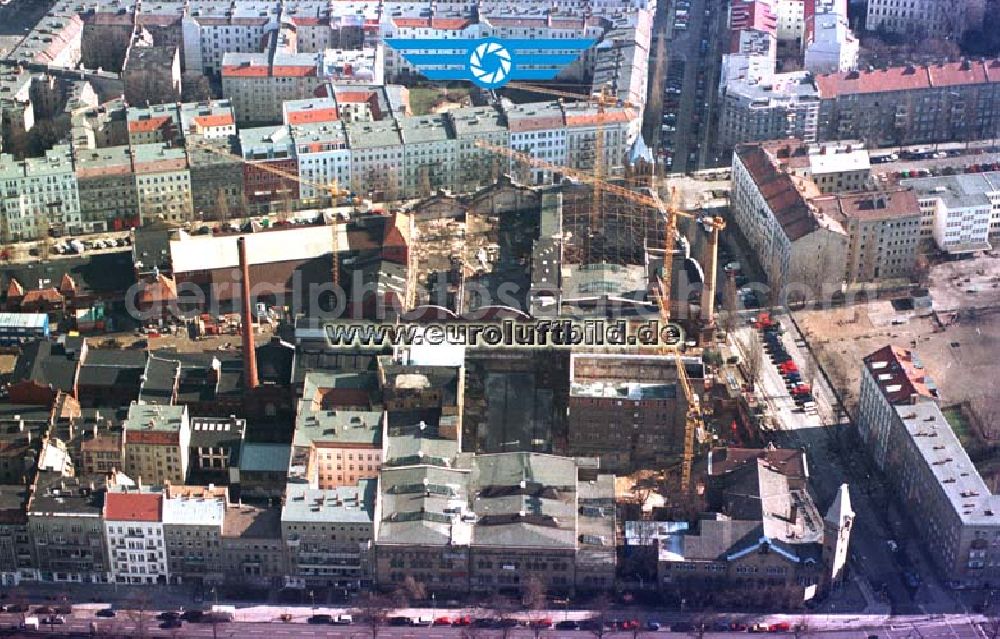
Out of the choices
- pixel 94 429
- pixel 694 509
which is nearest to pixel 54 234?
pixel 94 429

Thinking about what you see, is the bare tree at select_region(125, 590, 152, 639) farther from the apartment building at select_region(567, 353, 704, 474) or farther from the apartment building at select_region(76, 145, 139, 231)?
the apartment building at select_region(76, 145, 139, 231)

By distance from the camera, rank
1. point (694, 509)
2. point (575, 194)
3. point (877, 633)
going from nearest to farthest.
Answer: point (877, 633) → point (694, 509) → point (575, 194)

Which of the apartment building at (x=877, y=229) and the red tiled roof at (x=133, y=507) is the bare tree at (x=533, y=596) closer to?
the red tiled roof at (x=133, y=507)

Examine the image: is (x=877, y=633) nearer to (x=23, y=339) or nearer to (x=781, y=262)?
(x=781, y=262)

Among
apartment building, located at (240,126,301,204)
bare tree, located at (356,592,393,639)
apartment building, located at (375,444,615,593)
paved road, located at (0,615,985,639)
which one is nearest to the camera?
paved road, located at (0,615,985,639)

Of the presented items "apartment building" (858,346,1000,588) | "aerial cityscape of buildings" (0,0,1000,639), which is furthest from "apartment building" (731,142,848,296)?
"apartment building" (858,346,1000,588)
